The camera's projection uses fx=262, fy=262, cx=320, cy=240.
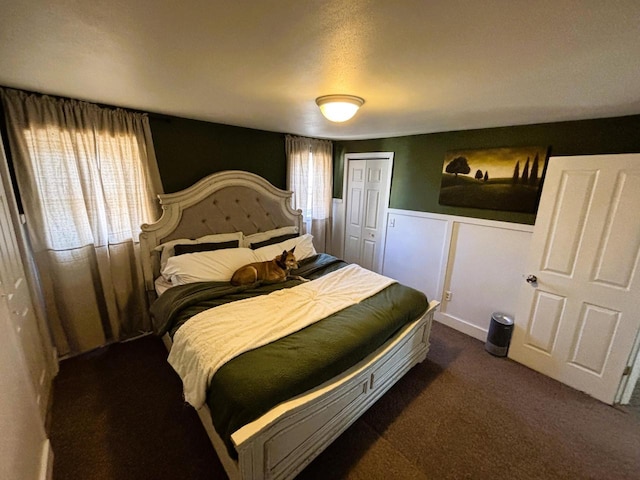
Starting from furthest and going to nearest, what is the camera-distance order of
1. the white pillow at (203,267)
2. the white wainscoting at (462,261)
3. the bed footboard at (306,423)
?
the white wainscoting at (462,261)
the white pillow at (203,267)
the bed footboard at (306,423)

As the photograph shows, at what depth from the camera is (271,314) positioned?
6.15 feet

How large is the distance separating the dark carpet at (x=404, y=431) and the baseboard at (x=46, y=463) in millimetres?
53

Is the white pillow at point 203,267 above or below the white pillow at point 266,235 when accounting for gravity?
below

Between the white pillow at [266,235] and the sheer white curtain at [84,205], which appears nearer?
the sheer white curtain at [84,205]

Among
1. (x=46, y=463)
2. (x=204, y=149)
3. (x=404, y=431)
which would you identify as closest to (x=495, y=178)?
(x=404, y=431)

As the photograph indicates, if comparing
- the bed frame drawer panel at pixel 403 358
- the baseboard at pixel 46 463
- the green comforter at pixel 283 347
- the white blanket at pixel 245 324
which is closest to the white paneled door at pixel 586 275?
the bed frame drawer panel at pixel 403 358

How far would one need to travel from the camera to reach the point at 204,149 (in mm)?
2854

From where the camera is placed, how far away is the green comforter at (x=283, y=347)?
126 cm

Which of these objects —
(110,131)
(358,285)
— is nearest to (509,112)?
(358,285)

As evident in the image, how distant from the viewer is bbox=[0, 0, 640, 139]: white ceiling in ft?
2.79

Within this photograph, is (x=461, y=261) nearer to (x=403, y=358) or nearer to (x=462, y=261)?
(x=462, y=261)

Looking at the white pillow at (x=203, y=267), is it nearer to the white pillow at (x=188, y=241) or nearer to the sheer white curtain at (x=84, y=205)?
the white pillow at (x=188, y=241)

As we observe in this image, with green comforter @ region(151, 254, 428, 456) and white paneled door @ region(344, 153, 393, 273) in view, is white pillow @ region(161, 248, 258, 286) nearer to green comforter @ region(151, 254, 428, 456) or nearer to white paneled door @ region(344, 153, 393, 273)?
green comforter @ region(151, 254, 428, 456)

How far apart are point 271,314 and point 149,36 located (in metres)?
1.61
